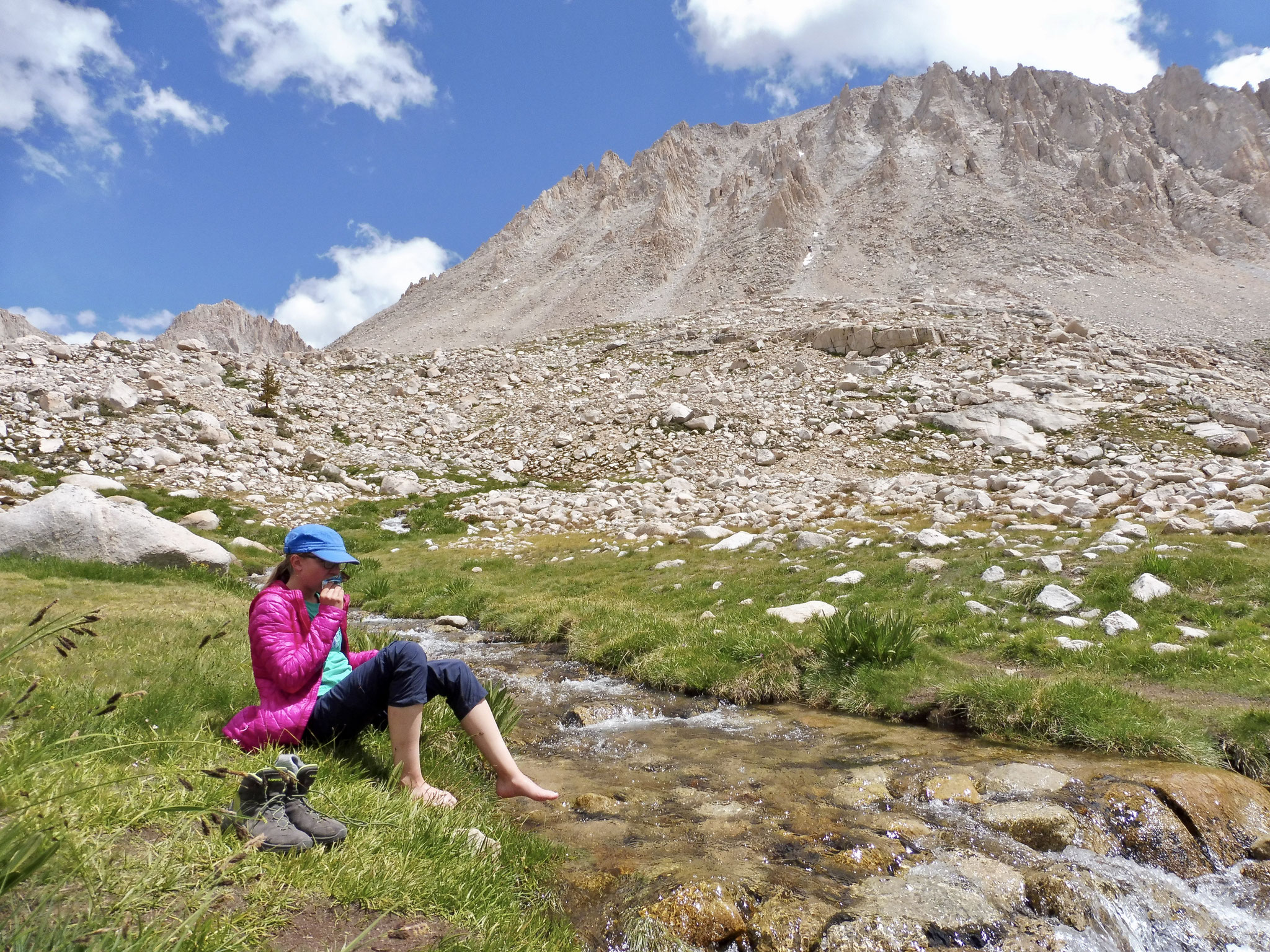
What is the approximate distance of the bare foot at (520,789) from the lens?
5.04 metres

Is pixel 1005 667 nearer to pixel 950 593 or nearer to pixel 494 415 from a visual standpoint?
pixel 950 593

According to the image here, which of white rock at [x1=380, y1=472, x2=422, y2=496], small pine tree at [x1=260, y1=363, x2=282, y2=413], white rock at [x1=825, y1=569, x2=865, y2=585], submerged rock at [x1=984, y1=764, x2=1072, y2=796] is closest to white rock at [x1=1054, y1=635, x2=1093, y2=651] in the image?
submerged rock at [x1=984, y1=764, x2=1072, y2=796]

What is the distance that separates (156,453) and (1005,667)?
2782 centimetres

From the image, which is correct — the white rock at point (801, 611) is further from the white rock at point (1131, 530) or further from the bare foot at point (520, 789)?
the white rock at point (1131, 530)

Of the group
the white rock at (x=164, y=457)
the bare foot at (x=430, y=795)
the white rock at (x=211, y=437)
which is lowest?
the bare foot at (x=430, y=795)

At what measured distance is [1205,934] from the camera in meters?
4.36

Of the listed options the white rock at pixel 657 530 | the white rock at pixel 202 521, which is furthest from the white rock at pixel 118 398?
the white rock at pixel 657 530

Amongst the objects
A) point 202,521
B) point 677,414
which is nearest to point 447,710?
point 202,521

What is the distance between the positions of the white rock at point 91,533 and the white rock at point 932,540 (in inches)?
628

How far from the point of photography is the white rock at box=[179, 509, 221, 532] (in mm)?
19594

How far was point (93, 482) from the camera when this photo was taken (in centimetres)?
2081

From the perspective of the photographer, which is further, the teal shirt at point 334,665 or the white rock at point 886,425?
the white rock at point 886,425

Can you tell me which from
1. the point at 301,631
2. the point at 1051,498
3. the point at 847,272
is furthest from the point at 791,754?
the point at 847,272

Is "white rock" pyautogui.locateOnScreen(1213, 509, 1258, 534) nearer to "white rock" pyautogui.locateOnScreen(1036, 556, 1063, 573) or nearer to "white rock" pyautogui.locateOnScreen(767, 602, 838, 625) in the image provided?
Result: "white rock" pyautogui.locateOnScreen(1036, 556, 1063, 573)
